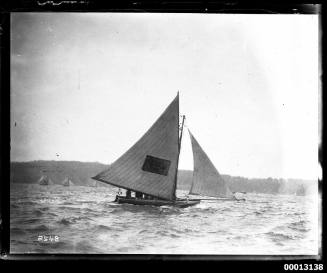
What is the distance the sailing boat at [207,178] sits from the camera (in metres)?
2.52

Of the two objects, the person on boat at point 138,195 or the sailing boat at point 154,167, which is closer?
the sailing boat at point 154,167

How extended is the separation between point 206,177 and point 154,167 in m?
0.38

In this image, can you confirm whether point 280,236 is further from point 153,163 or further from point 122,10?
point 122,10

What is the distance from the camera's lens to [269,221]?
254 centimetres

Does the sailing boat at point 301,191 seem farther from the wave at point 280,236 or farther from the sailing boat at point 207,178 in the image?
the sailing boat at point 207,178

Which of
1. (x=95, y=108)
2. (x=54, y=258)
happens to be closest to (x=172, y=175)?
(x=95, y=108)

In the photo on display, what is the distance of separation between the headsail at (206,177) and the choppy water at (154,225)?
85 millimetres

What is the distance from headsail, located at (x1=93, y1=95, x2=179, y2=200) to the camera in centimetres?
254

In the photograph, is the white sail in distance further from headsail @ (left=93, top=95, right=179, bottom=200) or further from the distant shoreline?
headsail @ (left=93, top=95, right=179, bottom=200)

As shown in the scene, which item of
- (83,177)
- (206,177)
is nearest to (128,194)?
(83,177)
